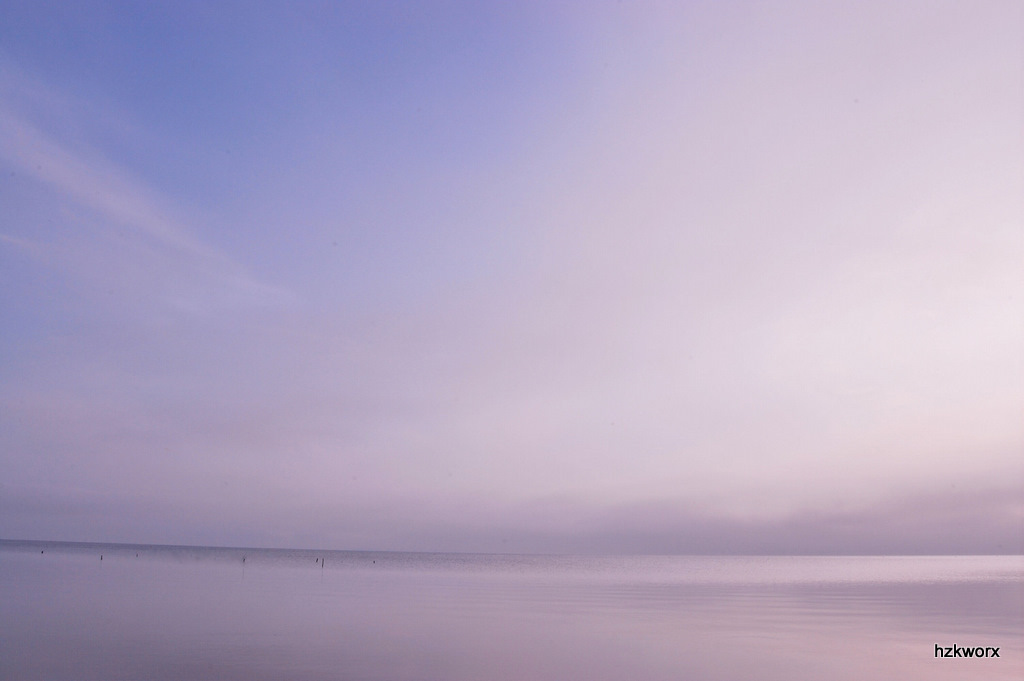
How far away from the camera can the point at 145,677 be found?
821 inches

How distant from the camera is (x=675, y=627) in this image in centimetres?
3534

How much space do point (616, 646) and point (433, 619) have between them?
11408 millimetres

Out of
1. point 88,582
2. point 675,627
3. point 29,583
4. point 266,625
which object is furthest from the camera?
point 88,582

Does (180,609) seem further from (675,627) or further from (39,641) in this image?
(675,627)

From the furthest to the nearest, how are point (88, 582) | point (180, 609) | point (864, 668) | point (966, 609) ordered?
point (88, 582), point (966, 609), point (180, 609), point (864, 668)

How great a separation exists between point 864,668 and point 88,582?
52775 mm

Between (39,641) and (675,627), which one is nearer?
(39,641)

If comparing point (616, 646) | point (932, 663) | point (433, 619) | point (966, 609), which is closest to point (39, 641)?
point (433, 619)

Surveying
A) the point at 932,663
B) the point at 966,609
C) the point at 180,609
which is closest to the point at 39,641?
the point at 180,609

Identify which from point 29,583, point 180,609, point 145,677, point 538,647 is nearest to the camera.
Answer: point 145,677

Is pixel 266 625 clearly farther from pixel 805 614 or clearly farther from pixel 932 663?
pixel 805 614

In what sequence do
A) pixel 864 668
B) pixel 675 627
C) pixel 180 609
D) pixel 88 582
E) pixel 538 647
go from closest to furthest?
1. pixel 864 668
2. pixel 538 647
3. pixel 675 627
4. pixel 180 609
5. pixel 88 582

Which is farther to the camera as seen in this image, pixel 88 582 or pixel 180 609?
pixel 88 582

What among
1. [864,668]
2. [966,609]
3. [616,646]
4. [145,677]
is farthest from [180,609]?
[966,609]
